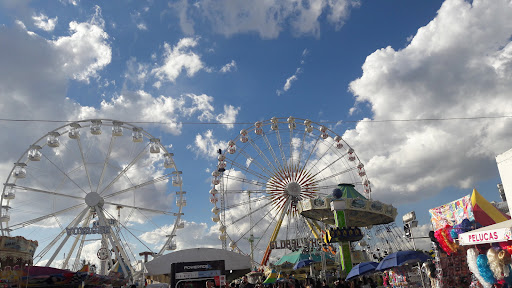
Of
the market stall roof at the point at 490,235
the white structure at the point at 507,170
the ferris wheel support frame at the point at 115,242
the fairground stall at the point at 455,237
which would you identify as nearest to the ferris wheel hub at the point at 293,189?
the ferris wheel support frame at the point at 115,242

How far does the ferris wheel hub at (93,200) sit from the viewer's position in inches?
1085

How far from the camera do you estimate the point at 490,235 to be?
750cm

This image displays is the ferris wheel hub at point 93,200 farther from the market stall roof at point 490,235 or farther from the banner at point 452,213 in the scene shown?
the market stall roof at point 490,235

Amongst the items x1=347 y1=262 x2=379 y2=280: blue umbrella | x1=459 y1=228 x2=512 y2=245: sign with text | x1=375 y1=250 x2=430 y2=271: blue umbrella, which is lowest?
x1=347 y1=262 x2=379 y2=280: blue umbrella

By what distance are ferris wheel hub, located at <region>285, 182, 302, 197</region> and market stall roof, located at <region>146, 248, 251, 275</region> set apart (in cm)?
1427

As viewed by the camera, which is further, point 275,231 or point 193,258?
point 275,231

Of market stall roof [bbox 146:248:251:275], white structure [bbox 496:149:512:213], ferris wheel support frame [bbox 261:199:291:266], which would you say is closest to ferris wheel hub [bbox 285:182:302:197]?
ferris wheel support frame [bbox 261:199:291:266]

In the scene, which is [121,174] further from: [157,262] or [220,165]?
[157,262]

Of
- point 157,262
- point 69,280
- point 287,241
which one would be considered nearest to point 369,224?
point 287,241

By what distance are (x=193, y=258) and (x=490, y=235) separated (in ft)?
39.3

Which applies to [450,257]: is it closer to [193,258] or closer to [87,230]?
[193,258]

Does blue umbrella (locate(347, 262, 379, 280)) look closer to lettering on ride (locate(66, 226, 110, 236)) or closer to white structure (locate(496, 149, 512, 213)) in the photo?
white structure (locate(496, 149, 512, 213))

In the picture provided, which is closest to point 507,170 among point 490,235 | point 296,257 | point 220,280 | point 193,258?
point 490,235

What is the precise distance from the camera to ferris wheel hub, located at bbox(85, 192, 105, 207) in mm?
27547
